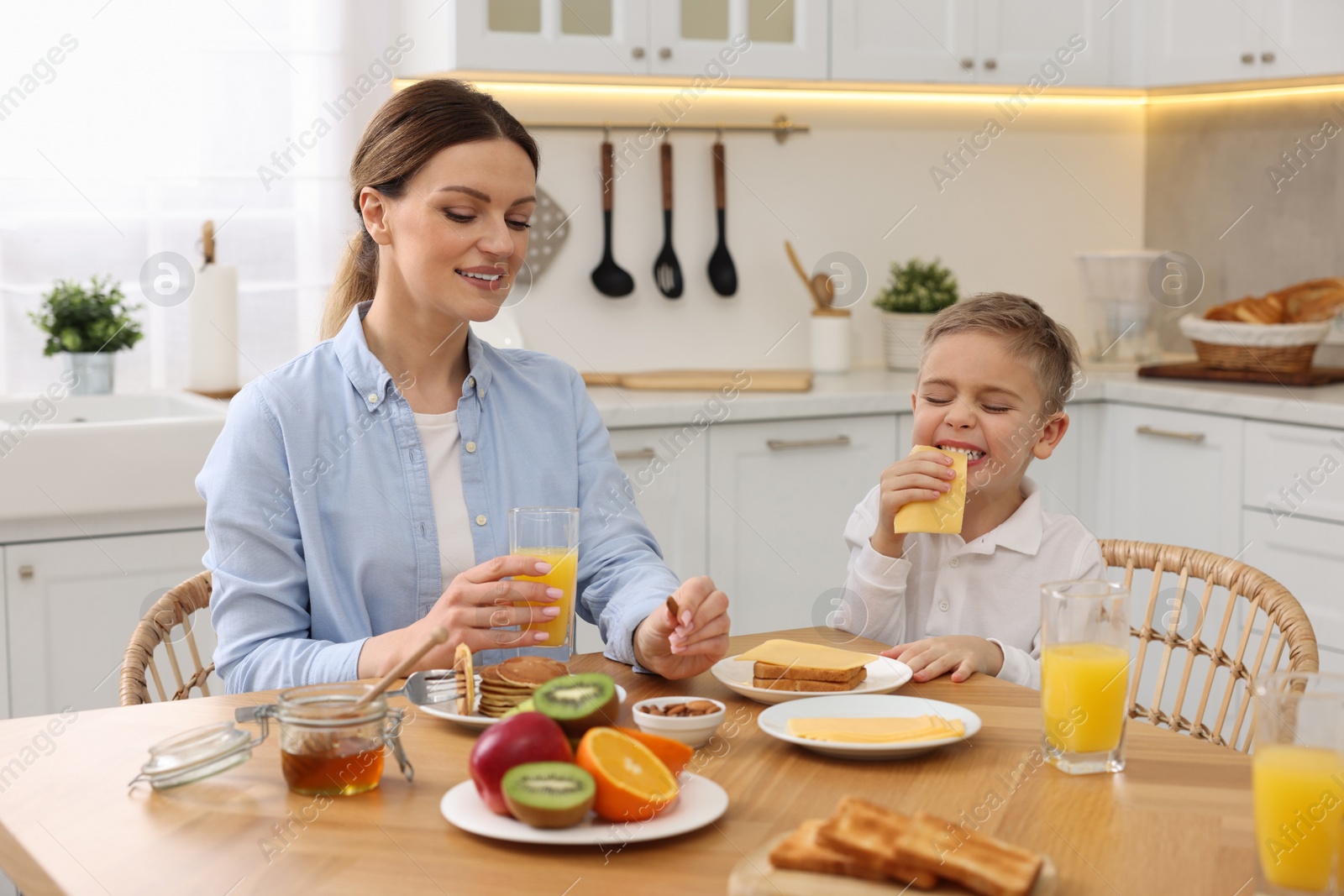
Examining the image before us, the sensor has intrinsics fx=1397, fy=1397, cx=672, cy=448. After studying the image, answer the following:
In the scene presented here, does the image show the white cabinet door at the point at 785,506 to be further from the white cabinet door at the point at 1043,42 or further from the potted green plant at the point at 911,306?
the white cabinet door at the point at 1043,42

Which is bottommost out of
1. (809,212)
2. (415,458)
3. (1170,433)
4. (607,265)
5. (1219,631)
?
(1219,631)

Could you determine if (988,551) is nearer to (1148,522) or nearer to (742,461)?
(742,461)

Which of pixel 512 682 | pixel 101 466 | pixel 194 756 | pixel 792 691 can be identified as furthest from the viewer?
pixel 101 466

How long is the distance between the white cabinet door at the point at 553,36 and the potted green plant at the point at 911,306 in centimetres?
92

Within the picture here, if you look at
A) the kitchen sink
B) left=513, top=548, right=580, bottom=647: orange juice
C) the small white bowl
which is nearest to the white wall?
the kitchen sink

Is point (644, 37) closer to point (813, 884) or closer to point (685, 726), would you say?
point (685, 726)

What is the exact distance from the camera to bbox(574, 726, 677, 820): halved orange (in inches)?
37.6

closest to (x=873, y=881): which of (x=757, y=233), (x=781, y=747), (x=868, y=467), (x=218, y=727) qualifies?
(x=781, y=747)

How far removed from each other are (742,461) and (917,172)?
1190 mm

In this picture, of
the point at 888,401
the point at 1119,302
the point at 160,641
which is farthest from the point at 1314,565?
the point at 160,641

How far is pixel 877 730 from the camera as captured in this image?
1.14 meters

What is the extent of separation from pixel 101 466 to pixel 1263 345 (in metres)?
2.41

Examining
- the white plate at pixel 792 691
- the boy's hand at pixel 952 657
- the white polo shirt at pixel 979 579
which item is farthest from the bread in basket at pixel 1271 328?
the white plate at pixel 792 691

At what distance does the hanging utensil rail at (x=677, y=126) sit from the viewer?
3.38m
